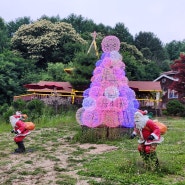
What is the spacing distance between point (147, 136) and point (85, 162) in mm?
1924

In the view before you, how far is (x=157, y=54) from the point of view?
53312 mm

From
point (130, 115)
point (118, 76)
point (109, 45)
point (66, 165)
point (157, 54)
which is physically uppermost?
point (157, 54)

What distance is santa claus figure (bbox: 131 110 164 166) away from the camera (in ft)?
25.4

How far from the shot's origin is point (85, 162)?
9016 millimetres

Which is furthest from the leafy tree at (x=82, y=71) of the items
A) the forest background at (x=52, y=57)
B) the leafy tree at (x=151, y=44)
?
the leafy tree at (x=151, y=44)

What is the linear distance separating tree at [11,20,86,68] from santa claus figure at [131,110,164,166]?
2835cm

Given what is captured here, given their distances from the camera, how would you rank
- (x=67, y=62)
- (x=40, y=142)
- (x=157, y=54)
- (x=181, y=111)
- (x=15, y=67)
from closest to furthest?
(x=40, y=142), (x=181, y=111), (x=15, y=67), (x=67, y=62), (x=157, y=54)

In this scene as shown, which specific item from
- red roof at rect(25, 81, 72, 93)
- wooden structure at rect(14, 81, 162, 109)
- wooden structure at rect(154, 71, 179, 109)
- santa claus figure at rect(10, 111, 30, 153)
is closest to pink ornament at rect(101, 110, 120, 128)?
santa claus figure at rect(10, 111, 30, 153)

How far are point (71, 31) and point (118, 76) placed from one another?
2503 centimetres

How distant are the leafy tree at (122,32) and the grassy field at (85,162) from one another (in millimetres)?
36579

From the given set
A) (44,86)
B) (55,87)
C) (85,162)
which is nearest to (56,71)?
(55,87)

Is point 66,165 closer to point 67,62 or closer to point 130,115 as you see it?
point 130,115

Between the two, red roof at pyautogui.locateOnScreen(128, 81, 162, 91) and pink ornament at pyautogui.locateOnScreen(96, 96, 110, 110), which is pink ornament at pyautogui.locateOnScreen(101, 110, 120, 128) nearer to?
pink ornament at pyautogui.locateOnScreen(96, 96, 110, 110)

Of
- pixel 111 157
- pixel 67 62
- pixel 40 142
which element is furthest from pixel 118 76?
pixel 67 62
